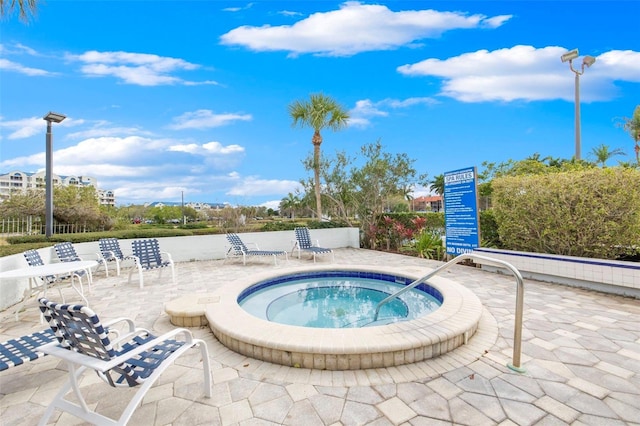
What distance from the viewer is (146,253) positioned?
7090mm

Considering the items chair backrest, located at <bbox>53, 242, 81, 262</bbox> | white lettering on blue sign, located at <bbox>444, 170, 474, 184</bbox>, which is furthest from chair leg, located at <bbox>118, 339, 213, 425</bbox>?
white lettering on blue sign, located at <bbox>444, 170, 474, 184</bbox>

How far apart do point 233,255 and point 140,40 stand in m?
7.71

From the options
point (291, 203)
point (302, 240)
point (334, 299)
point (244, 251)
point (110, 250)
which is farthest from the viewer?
point (291, 203)

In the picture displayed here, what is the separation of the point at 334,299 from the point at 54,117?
28.4ft

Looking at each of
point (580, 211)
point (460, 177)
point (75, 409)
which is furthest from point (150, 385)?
point (460, 177)

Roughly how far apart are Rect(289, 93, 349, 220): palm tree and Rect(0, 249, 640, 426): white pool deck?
1235 centimetres

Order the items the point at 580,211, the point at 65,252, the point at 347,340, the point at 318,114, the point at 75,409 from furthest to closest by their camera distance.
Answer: the point at 318,114
the point at 65,252
the point at 580,211
the point at 347,340
the point at 75,409

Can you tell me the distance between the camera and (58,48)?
841cm

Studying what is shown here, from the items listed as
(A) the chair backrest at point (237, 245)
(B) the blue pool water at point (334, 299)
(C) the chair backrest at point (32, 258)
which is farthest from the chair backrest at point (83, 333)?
(A) the chair backrest at point (237, 245)

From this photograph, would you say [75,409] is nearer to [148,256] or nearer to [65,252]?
[148,256]

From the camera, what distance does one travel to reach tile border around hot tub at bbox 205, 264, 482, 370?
2.84m

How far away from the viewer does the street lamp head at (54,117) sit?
7805 mm

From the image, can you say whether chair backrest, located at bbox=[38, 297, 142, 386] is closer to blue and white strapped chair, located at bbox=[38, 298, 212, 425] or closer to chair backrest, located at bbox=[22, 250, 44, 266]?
blue and white strapped chair, located at bbox=[38, 298, 212, 425]

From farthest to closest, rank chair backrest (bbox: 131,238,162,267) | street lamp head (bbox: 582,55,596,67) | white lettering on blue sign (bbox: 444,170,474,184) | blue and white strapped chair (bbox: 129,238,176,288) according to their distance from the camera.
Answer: street lamp head (bbox: 582,55,596,67), white lettering on blue sign (bbox: 444,170,474,184), chair backrest (bbox: 131,238,162,267), blue and white strapped chair (bbox: 129,238,176,288)
